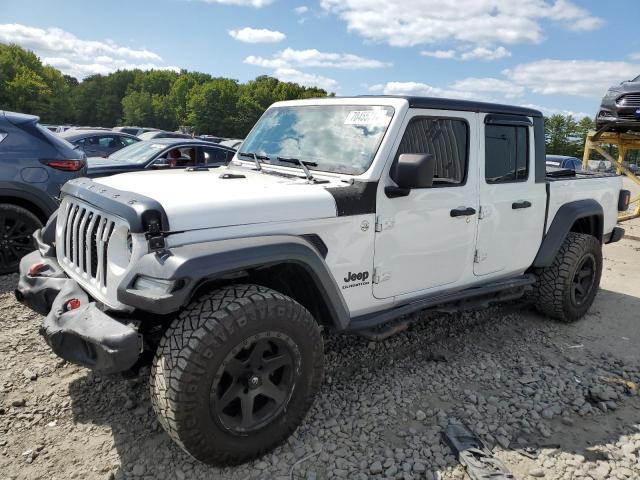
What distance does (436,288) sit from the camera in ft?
11.6

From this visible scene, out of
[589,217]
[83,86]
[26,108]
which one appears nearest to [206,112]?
[26,108]

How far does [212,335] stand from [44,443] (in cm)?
127

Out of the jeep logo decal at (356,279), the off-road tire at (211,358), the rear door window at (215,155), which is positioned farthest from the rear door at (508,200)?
the rear door window at (215,155)

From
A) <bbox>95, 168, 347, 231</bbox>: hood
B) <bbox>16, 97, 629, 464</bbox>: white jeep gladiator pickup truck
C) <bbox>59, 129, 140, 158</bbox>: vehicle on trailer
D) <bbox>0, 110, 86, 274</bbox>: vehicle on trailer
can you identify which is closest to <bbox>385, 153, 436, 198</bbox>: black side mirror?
<bbox>16, 97, 629, 464</bbox>: white jeep gladiator pickup truck

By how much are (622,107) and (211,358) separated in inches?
374

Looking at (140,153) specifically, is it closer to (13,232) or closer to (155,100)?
(13,232)

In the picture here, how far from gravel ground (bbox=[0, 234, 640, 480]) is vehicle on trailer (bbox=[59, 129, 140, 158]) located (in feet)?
26.2

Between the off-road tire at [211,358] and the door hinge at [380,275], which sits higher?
the door hinge at [380,275]

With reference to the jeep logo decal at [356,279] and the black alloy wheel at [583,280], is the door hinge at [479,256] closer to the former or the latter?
the jeep logo decal at [356,279]

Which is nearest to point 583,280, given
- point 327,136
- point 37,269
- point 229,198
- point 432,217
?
point 432,217

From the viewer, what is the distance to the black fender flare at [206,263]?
7.18 feet

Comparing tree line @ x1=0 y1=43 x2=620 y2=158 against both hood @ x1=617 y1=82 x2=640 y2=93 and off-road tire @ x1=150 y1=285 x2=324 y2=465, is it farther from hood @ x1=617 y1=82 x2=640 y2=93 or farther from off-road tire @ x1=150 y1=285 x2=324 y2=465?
off-road tire @ x1=150 y1=285 x2=324 y2=465

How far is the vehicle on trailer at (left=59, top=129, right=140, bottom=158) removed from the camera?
450 inches

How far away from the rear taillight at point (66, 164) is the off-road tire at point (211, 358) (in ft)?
11.9
